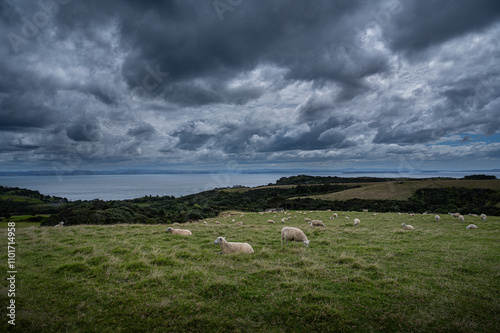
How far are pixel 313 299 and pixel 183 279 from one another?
13.2 feet

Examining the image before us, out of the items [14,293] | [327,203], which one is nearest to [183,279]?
[14,293]

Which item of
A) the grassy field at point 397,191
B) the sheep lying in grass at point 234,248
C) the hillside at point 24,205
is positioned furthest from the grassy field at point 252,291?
the grassy field at point 397,191

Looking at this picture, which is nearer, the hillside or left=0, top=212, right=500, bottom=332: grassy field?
left=0, top=212, right=500, bottom=332: grassy field

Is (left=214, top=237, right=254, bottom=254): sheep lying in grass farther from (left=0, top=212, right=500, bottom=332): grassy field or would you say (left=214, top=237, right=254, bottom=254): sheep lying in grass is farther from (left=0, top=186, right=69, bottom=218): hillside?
(left=0, top=186, right=69, bottom=218): hillside

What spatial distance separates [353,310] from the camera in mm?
5602

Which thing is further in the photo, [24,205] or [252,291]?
[24,205]

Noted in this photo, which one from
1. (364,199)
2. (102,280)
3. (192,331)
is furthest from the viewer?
(364,199)

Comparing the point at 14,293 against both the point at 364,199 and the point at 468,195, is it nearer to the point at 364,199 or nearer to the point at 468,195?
the point at 364,199

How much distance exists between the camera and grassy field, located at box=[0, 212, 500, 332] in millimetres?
5078

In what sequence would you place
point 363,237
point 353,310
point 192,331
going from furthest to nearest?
point 363,237
point 353,310
point 192,331

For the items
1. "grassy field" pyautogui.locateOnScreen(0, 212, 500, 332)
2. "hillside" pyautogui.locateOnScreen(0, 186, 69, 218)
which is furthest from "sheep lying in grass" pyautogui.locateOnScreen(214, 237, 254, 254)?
"hillside" pyautogui.locateOnScreen(0, 186, 69, 218)

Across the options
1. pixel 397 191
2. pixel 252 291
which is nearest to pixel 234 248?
pixel 252 291

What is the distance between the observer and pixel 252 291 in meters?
6.46

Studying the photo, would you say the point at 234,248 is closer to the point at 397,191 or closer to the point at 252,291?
the point at 252,291
